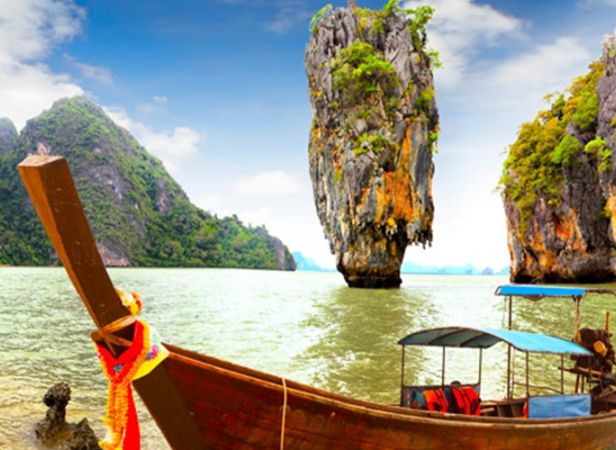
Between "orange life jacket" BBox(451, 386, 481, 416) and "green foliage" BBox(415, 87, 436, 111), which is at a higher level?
"green foliage" BBox(415, 87, 436, 111)

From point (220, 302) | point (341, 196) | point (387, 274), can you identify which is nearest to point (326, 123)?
point (341, 196)

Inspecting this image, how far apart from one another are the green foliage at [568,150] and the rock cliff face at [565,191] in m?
0.07

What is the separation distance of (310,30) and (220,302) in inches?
983

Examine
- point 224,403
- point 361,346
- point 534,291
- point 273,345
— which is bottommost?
point 273,345

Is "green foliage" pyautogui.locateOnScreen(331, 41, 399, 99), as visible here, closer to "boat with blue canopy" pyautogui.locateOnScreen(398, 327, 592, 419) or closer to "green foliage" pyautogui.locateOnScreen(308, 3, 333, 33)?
"green foliage" pyautogui.locateOnScreen(308, 3, 333, 33)

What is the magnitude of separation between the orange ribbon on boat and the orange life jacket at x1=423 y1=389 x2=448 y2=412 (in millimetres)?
4331

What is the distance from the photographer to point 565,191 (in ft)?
123

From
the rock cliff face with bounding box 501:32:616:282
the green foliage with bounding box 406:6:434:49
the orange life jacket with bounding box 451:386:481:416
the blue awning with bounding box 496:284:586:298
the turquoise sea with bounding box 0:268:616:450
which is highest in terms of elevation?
the green foliage with bounding box 406:6:434:49

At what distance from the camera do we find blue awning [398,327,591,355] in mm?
5777

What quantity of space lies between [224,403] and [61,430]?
4.14 meters

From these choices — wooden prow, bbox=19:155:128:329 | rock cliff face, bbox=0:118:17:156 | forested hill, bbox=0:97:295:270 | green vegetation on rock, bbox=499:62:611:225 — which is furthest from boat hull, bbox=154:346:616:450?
rock cliff face, bbox=0:118:17:156

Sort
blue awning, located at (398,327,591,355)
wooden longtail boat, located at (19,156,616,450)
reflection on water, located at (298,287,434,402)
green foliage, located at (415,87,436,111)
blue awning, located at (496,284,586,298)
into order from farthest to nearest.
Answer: green foliage, located at (415,87,436,111) → reflection on water, located at (298,287,434,402) → blue awning, located at (496,284,586,298) → blue awning, located at (398,327,591,355) → wooden longtail boat, located at (19,156,616,450)

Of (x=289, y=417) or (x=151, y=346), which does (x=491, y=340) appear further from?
(x=151, y=346)

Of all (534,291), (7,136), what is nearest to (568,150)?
(534,291)
